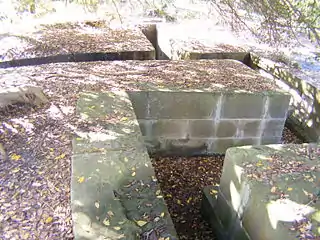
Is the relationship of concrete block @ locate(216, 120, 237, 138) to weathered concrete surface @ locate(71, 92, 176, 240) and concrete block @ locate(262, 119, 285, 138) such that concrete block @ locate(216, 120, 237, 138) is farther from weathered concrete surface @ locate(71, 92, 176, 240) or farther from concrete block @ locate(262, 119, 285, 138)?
weathered concrete surface @ locate(71, 92, 176, 240)

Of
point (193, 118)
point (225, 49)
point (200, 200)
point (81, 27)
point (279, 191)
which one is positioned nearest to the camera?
point (279, 191)

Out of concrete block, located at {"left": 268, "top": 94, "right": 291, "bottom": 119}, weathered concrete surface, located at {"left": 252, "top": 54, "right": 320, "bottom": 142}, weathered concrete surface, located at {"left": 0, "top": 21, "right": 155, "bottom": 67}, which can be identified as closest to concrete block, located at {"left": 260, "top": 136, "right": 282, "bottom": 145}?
concrete block, located at {"left": 268, "top": 94, "right": 291, "bottom": 119}

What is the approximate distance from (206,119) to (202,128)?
131 mm

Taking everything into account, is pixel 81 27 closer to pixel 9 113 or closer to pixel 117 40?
pixel 117 40

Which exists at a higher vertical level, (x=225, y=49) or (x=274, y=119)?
(x=225, y=49)

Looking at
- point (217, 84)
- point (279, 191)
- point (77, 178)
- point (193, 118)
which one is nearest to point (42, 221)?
point (77, 178)

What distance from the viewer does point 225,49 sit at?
5562 millimetres

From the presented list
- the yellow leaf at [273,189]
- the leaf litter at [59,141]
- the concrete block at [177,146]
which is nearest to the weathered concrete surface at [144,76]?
the leaf litter at [59,141]

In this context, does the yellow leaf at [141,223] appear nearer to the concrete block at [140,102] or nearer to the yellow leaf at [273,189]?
the yellow leaf at [273,189]

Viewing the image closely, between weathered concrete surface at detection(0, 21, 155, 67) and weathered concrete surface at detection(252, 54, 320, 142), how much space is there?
2.22 metres

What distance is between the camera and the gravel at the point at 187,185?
2.91 meters

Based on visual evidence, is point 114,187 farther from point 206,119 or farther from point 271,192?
point 206,119

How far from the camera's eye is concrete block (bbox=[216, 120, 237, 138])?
12.1ft

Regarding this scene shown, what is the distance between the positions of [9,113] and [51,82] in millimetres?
909
